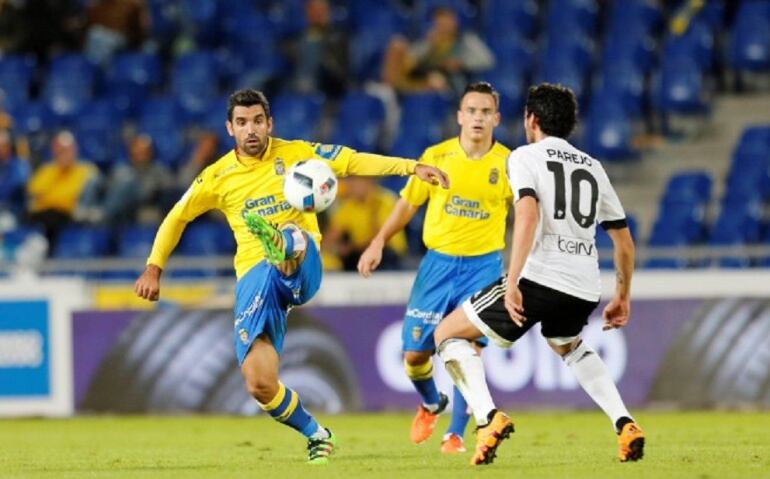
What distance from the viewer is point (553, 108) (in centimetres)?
895

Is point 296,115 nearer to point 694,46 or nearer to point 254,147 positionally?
point 694,46

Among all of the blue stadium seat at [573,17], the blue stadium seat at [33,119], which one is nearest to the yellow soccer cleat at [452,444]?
the blue stadium seat at [573,17]

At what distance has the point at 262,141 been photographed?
32.0 feet

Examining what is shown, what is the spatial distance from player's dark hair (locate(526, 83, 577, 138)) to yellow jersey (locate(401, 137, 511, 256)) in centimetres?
171

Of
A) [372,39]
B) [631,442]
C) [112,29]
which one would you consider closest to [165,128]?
[112,29]

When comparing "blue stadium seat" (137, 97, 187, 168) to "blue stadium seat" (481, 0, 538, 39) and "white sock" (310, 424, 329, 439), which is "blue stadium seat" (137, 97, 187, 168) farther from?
"white sock" (310, 424, 329, 439)

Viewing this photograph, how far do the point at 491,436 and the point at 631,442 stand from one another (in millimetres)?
732

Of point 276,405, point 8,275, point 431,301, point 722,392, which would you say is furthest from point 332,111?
point 276,405

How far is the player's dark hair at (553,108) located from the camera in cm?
891

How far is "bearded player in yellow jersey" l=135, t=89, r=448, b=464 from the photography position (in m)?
9.49

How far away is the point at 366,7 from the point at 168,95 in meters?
2.71

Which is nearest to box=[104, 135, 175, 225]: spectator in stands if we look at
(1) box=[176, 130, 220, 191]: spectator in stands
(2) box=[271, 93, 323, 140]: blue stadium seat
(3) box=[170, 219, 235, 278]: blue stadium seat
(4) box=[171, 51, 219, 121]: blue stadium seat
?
(1) box=[176, 130, 220, 191]: spectator in stands

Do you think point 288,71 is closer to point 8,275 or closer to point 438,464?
point 8,275

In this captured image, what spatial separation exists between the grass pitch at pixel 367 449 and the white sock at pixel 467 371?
1.20ft
